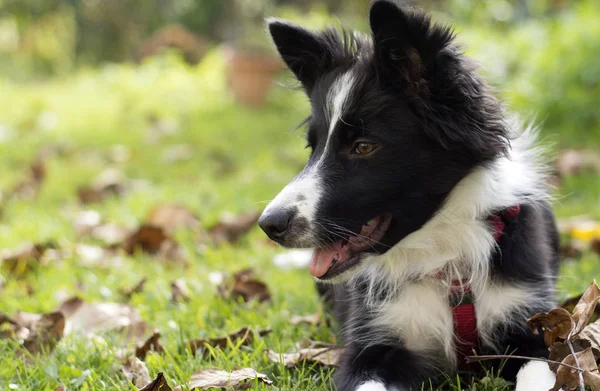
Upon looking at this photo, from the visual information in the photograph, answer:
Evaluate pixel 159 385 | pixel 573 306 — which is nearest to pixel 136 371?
pixel 159 385

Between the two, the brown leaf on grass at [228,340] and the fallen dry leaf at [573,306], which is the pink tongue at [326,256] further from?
the fallen dry leaf at [573,306]

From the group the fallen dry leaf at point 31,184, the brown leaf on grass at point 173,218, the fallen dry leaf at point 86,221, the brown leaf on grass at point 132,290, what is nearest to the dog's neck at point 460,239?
the brown leaf on grass at point 132,290

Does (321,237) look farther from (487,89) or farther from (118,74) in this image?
(118,74)

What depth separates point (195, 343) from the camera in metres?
3.15

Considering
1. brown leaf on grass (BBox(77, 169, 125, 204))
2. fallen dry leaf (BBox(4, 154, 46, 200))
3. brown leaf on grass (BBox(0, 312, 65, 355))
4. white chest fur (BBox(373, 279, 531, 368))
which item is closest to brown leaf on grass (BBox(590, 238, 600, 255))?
white chest fur (BBox(373, 279, 531, 368))

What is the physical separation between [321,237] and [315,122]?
589 millimetres

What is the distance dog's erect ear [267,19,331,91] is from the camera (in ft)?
10.7

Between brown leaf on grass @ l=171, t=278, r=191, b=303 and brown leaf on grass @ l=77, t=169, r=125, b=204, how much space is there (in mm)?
3201

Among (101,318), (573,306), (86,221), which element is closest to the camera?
(573,306)

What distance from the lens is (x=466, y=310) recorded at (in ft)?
9.47

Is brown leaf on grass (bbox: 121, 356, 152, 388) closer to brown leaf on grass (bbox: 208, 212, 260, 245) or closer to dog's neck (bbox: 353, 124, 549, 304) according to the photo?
dog's neck (bbox: 353, 124, 549, 304)

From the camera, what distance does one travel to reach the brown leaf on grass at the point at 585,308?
257 cm

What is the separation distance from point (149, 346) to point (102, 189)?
4.28 meters

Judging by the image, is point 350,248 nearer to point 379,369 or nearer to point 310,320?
point 379,369
